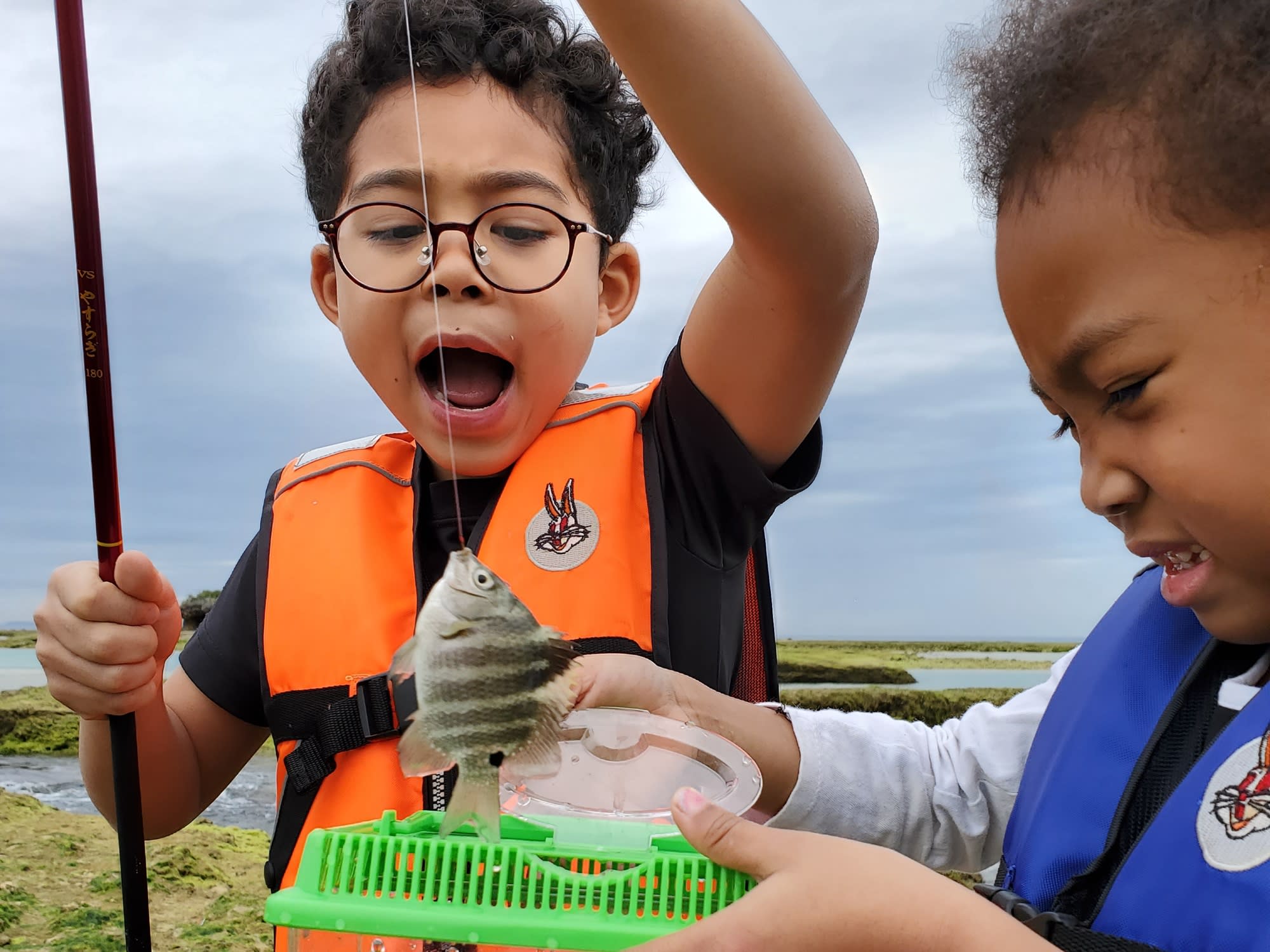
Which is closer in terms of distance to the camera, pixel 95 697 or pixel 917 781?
pixel 95 697

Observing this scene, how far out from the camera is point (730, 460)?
289 centimetres

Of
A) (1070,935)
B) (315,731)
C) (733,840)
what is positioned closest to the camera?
(733,840)

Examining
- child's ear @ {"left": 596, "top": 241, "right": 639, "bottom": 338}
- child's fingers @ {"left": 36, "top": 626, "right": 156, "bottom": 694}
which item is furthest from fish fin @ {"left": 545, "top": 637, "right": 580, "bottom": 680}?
child's ear @ {"left": 596, "top": 241, "right": 639, "bottom": 338}

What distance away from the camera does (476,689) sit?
179 cm

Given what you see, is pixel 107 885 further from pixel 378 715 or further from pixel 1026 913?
pixel 1026 913

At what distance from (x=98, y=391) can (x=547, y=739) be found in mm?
→ 1393

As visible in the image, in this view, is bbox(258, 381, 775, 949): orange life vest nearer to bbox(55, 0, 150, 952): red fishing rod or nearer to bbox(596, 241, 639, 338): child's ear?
bbox(596, 241, 639, 338): child's ear

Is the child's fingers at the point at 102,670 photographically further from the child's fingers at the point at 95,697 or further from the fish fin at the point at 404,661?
the fish fin at the point at 404,661

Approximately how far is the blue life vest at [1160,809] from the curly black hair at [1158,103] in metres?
0.95

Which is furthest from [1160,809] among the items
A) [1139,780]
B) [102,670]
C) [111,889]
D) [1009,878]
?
[111,889]

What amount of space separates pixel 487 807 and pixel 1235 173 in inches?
65.7

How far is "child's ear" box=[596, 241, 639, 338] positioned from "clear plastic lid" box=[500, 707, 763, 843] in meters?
1.52

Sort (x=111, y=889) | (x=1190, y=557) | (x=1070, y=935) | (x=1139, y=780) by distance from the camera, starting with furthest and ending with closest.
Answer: (x=111, y=889) < (x=1139, y=780) < (x=1190, y=557) < (x=1070, y=935)

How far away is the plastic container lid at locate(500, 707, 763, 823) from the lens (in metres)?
2.24
